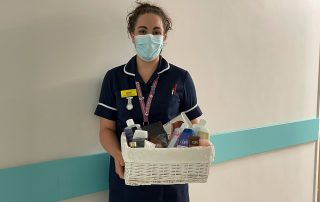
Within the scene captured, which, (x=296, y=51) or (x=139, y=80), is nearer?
(x=139, y=80)

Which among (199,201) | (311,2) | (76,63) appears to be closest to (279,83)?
(311,2)

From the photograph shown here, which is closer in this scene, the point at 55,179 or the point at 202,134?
the point at 202,134

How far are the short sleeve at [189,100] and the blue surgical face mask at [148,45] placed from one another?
0.21m

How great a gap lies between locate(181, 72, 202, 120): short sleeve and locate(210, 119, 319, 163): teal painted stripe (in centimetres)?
43

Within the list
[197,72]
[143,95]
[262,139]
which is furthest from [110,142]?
[262,139]

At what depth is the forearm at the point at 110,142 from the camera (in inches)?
57.2

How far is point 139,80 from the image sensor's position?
1503 mm

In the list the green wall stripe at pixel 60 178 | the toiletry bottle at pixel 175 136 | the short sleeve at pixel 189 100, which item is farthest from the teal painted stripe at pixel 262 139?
the toiletry bottle at pixel 175 136

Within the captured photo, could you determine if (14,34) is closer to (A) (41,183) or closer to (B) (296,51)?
(A) (41,183)

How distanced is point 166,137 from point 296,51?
4.76ft

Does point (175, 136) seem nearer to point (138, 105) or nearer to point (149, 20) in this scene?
point (138, 105)

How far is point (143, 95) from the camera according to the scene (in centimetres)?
150

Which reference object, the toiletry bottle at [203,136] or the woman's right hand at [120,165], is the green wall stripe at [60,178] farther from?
the toiletry bottle at [203,136]

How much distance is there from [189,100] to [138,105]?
0.79ft
